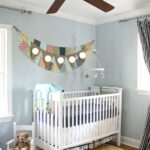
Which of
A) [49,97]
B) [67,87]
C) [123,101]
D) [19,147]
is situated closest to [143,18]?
[123,101]

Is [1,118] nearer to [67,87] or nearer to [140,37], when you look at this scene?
[67,87]

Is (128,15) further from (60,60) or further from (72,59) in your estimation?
(60,60)

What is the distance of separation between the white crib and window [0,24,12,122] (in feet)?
1.55

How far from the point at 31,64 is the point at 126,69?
1779mm

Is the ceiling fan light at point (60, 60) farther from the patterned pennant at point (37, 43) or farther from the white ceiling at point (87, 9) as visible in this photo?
the white ceiling at point (87, 9)

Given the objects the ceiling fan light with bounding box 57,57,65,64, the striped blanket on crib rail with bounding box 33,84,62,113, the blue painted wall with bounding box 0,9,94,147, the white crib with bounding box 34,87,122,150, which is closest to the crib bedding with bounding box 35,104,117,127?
the white crib with bounding box 34,87,122,150

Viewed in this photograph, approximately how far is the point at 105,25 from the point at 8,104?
8.25 ft

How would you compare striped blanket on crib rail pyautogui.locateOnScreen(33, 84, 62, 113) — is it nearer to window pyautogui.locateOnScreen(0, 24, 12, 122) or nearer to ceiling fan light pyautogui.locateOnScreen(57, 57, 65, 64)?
window pyautogui.locateOnScreen(0, 24, 12, 122)

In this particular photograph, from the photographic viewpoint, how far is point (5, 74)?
331 centimetres

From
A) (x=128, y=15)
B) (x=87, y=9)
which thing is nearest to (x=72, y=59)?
(x=87, y=9)

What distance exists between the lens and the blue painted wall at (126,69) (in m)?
3.86

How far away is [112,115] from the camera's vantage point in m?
3.84

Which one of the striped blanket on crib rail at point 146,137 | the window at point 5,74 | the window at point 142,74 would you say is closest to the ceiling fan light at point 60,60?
the window at point 5,74

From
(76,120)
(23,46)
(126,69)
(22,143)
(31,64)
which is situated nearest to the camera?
(22,143)
